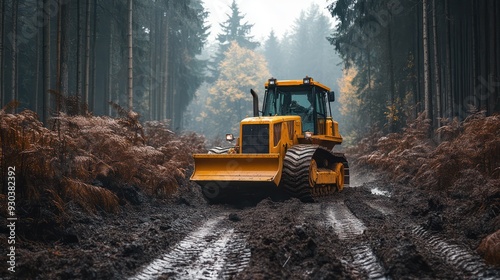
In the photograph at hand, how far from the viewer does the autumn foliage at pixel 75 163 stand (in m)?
7.29

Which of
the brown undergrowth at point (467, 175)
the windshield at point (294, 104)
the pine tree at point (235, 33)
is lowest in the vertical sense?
the brown undergrowth at point (467, 175)

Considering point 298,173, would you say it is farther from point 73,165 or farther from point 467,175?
point 73,165

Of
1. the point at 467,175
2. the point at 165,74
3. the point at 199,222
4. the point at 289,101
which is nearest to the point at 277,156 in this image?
the point at 199,222

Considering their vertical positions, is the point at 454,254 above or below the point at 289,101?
below

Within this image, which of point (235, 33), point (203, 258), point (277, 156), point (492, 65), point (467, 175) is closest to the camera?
point (203, 258)

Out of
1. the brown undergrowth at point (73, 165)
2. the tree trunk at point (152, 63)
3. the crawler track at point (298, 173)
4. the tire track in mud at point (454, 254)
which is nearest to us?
the tire track in mud at point (454, 254)

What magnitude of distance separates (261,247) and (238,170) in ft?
17.6

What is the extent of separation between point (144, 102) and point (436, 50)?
2955cm

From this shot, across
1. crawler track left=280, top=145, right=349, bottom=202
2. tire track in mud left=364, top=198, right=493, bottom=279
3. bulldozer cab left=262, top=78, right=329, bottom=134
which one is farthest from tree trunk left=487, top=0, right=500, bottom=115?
tire track in mud left=364, top=198, right=493, bottom=279

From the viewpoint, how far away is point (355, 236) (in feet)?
23.0

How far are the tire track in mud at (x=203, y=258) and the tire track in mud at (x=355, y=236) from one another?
4.18ft

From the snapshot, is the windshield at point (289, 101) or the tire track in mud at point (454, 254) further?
the windshield at point (289, 101)

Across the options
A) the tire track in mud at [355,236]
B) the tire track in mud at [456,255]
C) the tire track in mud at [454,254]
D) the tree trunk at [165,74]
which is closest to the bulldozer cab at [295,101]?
the tire track in mud at [355,236]

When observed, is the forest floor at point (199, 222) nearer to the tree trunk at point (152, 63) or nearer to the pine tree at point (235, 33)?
the tree trunk at point (152, 63)
